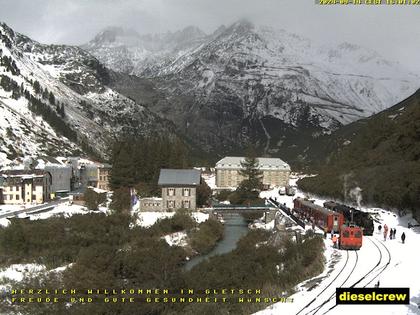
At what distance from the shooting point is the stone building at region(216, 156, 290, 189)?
16725 centimetres

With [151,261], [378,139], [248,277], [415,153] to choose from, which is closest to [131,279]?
[151,261]

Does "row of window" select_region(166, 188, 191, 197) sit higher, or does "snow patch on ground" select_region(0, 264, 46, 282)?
"row of window" select_region(166, 188, 191, 197)

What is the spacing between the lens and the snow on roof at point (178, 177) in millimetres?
82750

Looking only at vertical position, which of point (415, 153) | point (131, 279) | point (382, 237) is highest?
point (415, 153)

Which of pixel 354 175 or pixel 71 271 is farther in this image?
pixel 354 175

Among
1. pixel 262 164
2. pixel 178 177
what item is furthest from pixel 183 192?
pixel 262 164

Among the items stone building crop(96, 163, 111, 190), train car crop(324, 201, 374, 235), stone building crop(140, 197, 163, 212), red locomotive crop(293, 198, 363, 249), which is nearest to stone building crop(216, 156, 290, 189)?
stone building crop(96, 163, 111, 190)

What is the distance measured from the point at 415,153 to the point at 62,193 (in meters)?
71.6

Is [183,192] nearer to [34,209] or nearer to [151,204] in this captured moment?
[151,204]

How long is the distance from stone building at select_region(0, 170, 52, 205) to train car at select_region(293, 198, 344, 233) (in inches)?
1889

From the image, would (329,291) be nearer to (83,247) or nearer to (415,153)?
(83,247)

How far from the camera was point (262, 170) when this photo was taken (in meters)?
168

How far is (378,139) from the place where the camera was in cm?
10538

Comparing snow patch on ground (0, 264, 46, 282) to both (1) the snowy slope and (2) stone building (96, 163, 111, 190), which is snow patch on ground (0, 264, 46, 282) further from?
(2) stone building (96, 163, 111, 190)
